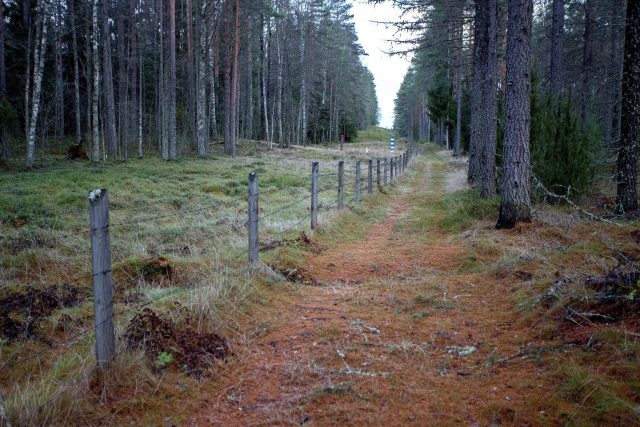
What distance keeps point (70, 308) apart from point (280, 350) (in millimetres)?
2734

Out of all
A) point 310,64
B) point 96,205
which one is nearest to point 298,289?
point 96,205

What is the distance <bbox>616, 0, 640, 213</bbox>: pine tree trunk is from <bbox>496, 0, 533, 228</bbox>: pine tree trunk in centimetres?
223

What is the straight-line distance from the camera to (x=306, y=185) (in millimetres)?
17578

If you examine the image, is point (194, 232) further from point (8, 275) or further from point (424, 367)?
point (424, 367)

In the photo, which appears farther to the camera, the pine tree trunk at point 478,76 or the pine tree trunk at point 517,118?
the pine tree trunk at point 478,76

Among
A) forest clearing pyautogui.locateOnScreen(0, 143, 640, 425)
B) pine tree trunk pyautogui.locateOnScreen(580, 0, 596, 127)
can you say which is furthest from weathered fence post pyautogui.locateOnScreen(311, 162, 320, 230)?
pine tree trunk pyautogui.locateOnScreen(580, 0, 596, 127)

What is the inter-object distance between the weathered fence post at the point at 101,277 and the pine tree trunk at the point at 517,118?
7.47 meters

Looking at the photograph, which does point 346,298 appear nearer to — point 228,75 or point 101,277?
point 101,277

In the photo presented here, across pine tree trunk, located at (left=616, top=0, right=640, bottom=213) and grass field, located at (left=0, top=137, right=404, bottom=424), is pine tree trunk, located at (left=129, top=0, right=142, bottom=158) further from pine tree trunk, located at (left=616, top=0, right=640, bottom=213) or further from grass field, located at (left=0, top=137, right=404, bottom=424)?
pine tree trunk, located at (left=616, top=0, right=640, bottom=213)

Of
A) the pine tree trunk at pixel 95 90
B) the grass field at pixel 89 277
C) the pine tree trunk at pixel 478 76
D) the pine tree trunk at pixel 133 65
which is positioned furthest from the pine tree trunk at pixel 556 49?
the pine tree trunk at pixel 133 65

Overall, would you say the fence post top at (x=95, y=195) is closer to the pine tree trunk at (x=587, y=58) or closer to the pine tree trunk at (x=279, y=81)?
the pine tree trunk at (x=587, y=58)

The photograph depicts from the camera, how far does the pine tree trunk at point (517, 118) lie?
8594 millimetres

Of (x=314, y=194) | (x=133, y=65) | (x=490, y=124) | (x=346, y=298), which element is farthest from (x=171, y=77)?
(x=346, y=298)

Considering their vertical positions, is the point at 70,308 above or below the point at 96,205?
below
